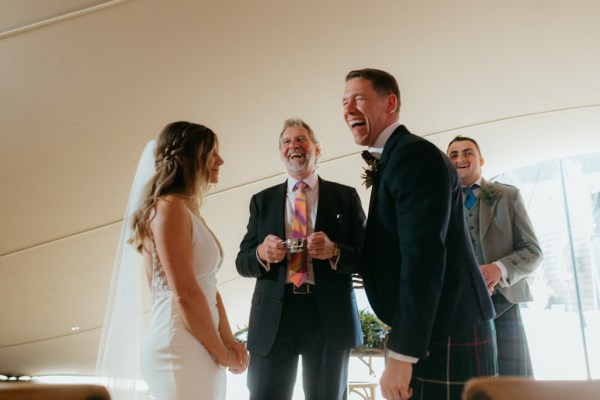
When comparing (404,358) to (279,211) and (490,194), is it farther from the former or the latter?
(490,194)

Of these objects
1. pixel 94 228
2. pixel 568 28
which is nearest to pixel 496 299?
pixel 568 28

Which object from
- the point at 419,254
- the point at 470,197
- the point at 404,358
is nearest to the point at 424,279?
the point at 419,254

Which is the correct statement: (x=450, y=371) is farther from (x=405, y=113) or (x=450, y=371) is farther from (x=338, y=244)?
(x=405, y=113)

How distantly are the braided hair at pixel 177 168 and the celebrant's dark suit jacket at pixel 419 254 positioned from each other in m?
0.79

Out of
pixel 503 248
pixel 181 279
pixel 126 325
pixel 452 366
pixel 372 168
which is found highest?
pixel 372 168

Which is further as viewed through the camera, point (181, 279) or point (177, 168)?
point (177, 168)

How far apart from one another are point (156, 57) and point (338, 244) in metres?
2.15

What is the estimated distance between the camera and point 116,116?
404cm

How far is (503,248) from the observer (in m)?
2.80

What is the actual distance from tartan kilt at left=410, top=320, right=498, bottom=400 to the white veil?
134cm

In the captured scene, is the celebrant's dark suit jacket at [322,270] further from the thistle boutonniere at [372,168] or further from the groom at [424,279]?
the groom at [424,279]

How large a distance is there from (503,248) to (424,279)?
1.44m

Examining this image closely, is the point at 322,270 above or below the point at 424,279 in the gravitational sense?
above

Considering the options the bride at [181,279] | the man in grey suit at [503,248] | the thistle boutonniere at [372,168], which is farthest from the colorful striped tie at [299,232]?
the man in grey suit at [503,248]
